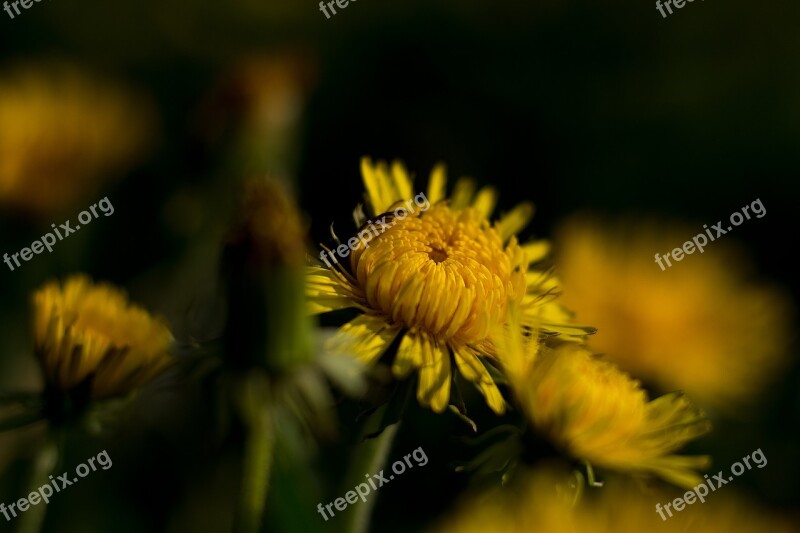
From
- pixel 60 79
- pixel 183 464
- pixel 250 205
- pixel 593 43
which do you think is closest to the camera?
pixel 250 205

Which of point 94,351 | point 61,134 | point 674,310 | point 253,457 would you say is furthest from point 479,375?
point 61,134

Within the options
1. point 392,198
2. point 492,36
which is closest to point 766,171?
point 492,36

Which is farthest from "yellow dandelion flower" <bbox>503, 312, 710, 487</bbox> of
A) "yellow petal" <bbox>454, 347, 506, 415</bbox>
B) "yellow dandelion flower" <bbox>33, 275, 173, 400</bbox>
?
"yellow dandelion flower" <bbox>33, 275, 173, 400</bbox>

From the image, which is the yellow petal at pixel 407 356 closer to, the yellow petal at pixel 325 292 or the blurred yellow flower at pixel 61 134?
the yellow petal at pixel 325 292

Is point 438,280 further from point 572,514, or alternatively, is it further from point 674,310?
point 674,310

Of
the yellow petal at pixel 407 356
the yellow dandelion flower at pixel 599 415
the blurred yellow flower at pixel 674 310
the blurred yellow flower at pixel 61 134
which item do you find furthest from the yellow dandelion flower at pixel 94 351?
the blurred yellow flower at pixel 674 310

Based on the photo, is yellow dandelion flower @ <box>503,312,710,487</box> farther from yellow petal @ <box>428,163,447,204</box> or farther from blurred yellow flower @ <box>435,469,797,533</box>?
yellow petal @ <box>428,163,447,204</box>

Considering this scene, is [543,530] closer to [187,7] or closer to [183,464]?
[183,464]
